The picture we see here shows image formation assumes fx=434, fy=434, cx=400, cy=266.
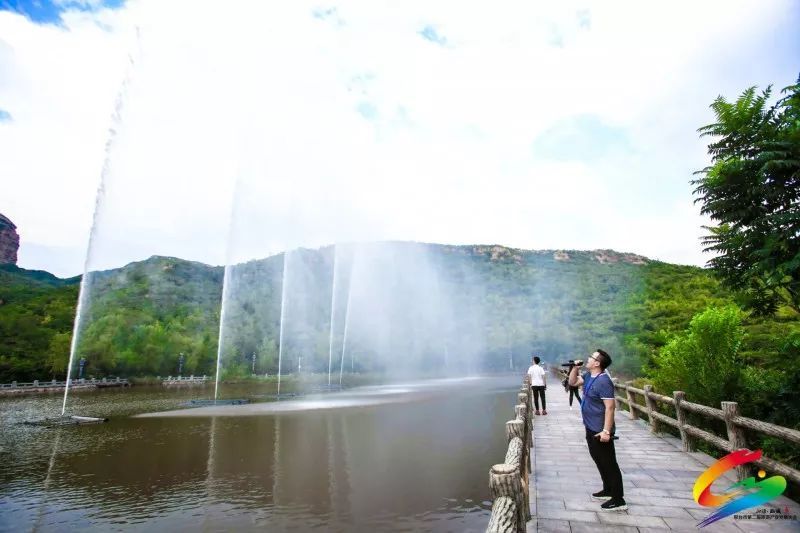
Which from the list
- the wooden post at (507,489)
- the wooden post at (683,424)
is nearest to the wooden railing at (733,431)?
the wooden post at (683,424)

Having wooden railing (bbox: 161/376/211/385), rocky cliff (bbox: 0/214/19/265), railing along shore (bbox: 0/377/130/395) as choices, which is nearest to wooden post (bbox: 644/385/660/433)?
railing along shore (bbox: 0/377/130/395)

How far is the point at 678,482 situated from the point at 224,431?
17.0 metres

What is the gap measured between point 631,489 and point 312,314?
297 ft

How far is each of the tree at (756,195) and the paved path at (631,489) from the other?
11.7ft

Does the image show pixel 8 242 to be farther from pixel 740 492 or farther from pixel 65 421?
pixel 740 492

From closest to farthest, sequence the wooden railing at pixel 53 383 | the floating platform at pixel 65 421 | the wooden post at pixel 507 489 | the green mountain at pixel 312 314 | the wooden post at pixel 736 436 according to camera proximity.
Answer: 1. the wooden post at pixel 507 489
2. the wooden post at pixel 736 436
3. the floating platform at pixel 65 421
4. the wooden railing at pixel 53 383
5. the green mountain at pixel 312 314

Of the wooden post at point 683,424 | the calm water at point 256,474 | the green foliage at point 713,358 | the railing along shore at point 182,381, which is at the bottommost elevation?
the calm water at point 256,474

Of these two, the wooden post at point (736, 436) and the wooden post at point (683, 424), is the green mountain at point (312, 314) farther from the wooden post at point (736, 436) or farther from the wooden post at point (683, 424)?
the wooden post at point (736, 436)

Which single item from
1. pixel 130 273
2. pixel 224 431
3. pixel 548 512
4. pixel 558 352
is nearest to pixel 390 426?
pixel 224 431

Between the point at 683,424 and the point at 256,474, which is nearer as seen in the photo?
the point at 683,424

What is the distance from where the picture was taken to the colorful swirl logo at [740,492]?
5695mm

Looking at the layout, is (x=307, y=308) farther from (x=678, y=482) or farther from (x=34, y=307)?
(x=678, y=482)

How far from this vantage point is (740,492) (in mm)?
6289

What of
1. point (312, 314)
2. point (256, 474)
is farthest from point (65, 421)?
point (312, 314)
